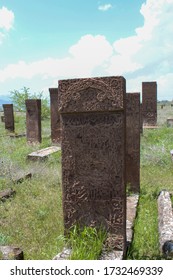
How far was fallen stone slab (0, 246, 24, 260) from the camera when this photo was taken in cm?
326

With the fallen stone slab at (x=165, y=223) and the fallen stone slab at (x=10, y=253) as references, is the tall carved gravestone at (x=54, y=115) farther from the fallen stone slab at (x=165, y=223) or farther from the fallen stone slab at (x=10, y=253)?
the fallen stone slab at (x=10, y=253)

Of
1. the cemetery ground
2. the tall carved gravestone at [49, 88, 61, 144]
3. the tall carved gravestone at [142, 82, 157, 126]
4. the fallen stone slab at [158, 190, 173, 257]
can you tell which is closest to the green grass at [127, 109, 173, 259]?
the cemetery ground

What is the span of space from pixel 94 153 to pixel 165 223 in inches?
62.4

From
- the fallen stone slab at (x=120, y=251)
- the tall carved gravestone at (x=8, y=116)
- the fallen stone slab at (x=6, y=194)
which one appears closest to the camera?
the fallen stone slab at (x=120, y=251)

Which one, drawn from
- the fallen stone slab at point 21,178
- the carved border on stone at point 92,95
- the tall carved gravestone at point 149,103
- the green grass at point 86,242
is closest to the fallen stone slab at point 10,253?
the green grass at point 86,242

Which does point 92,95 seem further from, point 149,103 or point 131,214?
point 149,103

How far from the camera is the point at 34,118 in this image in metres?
11.9

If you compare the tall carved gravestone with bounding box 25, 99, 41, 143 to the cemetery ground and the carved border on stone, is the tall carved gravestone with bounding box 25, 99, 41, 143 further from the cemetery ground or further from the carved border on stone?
the carved border on stone

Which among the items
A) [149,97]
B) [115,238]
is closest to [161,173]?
[115,238]

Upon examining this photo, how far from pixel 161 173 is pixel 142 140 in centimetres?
438

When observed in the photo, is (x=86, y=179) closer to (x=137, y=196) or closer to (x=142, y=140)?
(x=137, y=196)

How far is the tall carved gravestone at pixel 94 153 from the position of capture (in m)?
3.17

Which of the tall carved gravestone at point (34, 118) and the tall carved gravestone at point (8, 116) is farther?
the tall carved gravestone at point (8, 116)

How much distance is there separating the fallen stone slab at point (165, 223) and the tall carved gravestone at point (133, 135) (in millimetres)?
613
